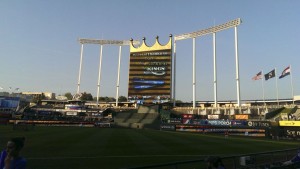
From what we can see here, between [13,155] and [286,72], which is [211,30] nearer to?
[286,72]

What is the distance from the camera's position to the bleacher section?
280 ft

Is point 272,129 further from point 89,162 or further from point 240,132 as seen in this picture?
point 89,162

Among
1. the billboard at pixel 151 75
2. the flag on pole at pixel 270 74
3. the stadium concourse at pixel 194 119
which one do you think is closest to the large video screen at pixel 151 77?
the billboard at pixel 151 75

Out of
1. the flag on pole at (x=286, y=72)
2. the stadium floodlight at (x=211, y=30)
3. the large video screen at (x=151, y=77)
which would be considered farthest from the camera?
the large video screen at (x=151, y=77)

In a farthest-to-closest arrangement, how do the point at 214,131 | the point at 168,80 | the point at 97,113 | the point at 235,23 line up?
the point at 97,113 → the point at 168,80 → the point at 235,23 → the point at 214,131

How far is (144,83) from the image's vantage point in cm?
12700

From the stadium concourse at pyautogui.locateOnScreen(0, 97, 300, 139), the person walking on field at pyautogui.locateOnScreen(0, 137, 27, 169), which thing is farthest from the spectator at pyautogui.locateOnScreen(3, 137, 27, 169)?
the stadium concourse at pyautogui.locateOnScreen(0, 97, 300, 139)

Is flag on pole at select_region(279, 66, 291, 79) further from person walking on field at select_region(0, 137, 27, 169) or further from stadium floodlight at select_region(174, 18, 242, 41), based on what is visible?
person walking on field at select_region(0, 137, 27, 169)

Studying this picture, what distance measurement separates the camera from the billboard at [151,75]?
125 metres

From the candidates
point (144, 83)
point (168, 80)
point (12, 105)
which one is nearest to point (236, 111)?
point (168, 80)

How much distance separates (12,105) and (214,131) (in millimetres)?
92467

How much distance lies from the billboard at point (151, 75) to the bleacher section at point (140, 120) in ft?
23.3

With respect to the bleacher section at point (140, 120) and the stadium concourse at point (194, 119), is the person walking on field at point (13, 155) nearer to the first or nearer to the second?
the stadium concourse at point (194, 119)

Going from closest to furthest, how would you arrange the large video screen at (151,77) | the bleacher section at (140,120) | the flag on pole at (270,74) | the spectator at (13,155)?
the spectator at (13,155), the flag on pole at (270,74), the bleacher section at (140,120), the large video screen at (151,77)
